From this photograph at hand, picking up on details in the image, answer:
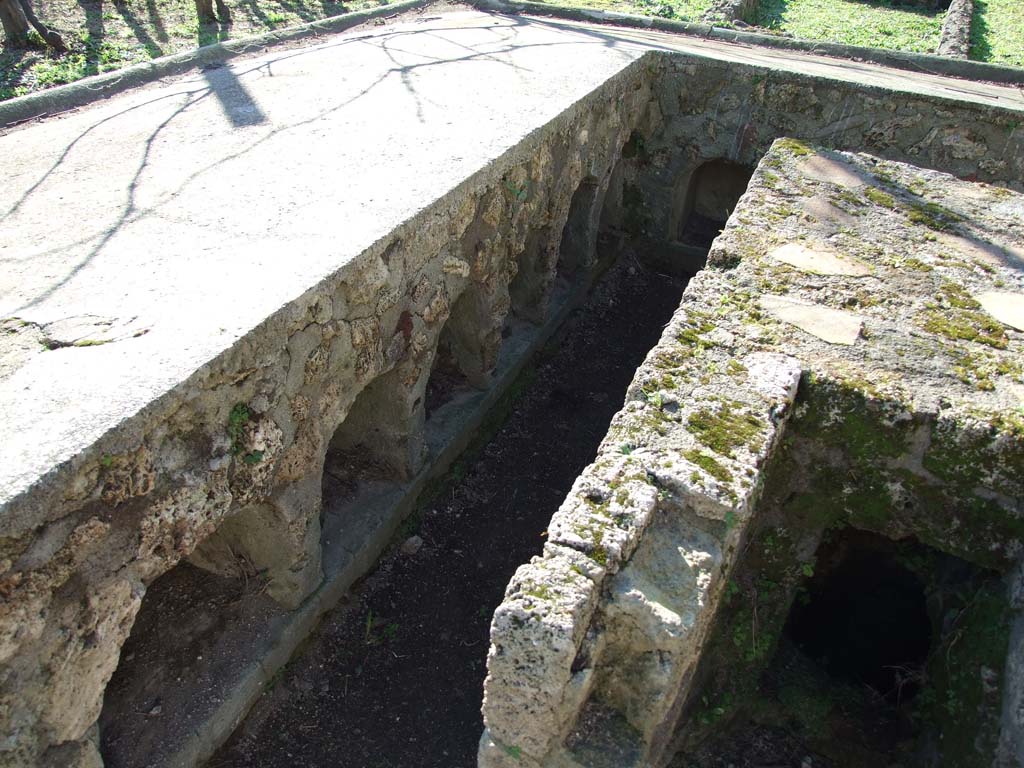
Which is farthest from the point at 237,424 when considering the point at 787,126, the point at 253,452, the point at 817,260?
the point at 787,126

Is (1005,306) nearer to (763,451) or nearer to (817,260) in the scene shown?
(817,260)

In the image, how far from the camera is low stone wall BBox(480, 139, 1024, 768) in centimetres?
265

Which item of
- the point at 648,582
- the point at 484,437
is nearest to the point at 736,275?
the point at 648,582

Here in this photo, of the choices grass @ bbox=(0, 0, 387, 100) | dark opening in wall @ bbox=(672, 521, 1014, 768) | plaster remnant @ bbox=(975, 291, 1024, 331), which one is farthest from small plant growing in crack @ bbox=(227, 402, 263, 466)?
grass @ bbox=(0, 0, 387, 100)

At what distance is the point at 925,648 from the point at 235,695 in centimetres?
372

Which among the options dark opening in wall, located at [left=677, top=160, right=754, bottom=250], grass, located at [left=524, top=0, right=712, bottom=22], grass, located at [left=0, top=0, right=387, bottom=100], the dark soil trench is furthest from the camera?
grass, located at [left=524, top=0, right=712, bottom=22]

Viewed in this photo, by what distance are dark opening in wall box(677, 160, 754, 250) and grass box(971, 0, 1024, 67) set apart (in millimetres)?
3468

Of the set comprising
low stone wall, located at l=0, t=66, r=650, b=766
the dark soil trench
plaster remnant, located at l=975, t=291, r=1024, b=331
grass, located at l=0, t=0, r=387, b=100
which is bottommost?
the dark soil trench

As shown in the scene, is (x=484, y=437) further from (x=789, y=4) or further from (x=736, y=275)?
(x=789, y=4)

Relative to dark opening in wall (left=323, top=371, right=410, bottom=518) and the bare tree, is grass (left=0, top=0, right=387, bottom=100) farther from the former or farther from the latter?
dark opening in wall (left=323, top=371, right=410, bottom=518)

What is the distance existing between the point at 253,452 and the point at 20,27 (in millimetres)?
7841

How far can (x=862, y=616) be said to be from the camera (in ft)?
14.6

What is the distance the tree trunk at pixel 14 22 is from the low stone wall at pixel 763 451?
27.5 feet

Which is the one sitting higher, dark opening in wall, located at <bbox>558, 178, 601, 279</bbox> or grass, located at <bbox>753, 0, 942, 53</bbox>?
grass, located at <bbox>753, 0, 942, 53</bbox>
